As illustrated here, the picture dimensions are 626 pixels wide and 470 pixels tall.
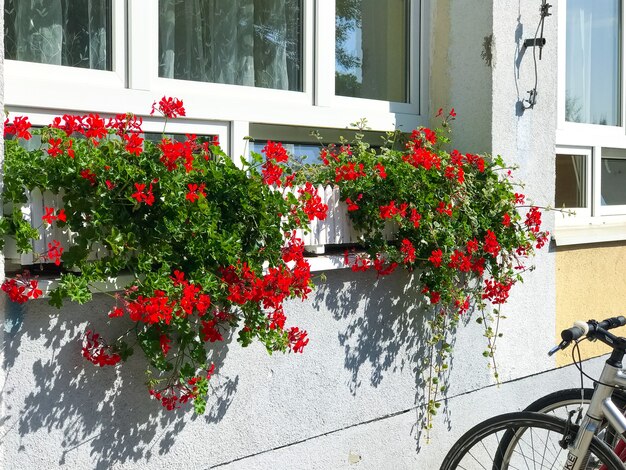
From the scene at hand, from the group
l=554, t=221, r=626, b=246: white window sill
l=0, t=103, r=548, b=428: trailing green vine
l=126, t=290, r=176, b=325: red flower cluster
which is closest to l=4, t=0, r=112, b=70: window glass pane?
l=0, t=103, r=548, b=428: trailing green vine

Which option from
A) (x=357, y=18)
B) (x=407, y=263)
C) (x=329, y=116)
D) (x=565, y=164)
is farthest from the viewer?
(x=565, y=164)

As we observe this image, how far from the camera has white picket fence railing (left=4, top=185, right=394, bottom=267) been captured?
2.56 meters

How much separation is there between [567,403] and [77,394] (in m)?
1.78

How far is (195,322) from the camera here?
9.88ft

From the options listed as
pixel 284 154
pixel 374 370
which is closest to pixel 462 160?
pixel 374 370

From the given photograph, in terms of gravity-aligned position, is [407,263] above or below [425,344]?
above

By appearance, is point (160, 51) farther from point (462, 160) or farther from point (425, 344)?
point (425, 344)

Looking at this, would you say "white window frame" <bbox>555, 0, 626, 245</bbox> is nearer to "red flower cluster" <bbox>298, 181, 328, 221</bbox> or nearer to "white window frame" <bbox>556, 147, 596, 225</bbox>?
"white window frame" <bbox>556, 147, 596, 225</bbox>

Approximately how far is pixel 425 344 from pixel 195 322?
145 cm

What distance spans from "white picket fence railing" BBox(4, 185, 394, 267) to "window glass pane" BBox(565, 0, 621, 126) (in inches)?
101

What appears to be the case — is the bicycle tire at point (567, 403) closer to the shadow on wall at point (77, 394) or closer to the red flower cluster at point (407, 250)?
the red flower cluster at point (407, 250)

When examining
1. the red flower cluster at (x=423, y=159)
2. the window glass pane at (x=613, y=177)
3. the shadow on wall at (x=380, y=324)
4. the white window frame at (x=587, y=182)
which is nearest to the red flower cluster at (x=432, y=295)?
the shadow on wall at (x=380, y=324)

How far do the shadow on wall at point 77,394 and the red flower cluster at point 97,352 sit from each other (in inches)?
1.2

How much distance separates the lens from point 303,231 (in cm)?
335
